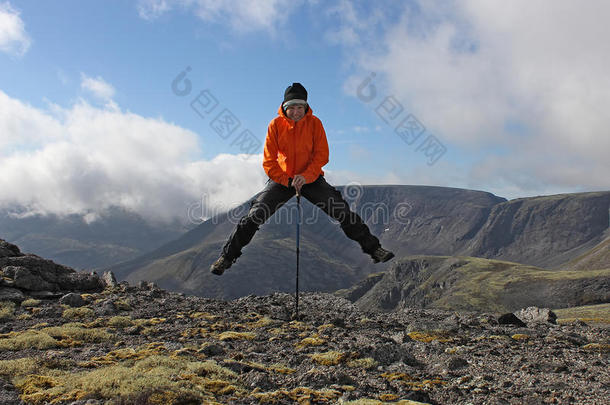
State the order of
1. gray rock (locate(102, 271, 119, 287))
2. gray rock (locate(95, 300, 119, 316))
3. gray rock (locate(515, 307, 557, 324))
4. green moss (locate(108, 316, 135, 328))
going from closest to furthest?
green moss (locate(108, 316, 135, 328)) → gray rock (locate(95, 300, 119, 316)) → gray rock (locate(515, 307, 557, 324)) → gray rock (locate(102, 271, 119, 287))

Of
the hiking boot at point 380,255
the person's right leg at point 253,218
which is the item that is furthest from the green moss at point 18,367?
the hiking boot at point 380,255

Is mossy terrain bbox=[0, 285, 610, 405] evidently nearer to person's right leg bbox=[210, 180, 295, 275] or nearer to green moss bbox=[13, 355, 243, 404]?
green moss bbox=[13, 355, 243, 404]

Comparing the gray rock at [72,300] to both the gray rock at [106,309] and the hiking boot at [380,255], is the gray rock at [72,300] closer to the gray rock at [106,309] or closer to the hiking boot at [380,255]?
the gray rock at [106,309]

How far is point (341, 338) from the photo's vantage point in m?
12.0

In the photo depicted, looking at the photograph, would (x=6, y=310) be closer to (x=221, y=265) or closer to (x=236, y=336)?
(x=236, y=336)

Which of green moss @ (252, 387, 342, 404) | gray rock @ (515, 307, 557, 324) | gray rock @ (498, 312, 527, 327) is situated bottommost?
green moss @ (252, 387, 342, 404)

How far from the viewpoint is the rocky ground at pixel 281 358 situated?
734cm

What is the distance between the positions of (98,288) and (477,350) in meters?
18.0

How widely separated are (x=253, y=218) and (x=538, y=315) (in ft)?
47.4

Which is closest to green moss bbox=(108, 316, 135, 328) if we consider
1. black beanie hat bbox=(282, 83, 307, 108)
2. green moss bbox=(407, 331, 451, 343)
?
black beanie hat bbox=(282, 83, 307, 108)

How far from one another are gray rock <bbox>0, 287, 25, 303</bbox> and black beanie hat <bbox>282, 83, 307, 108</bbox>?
14295mm

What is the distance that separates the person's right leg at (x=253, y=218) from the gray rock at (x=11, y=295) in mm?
11097

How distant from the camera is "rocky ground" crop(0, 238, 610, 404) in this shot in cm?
734

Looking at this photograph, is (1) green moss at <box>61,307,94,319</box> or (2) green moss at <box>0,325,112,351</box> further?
(1) green moss at <box>61,307,94,319</box>
